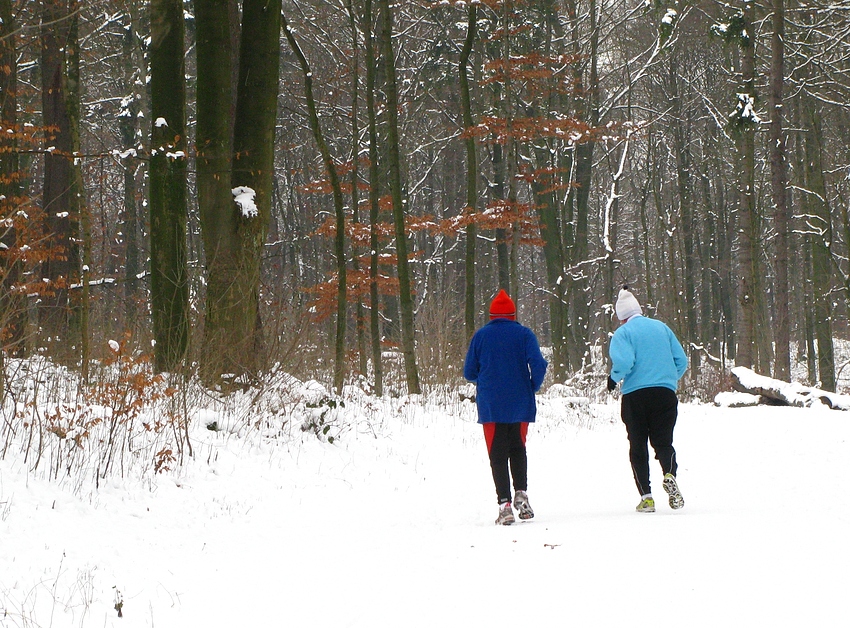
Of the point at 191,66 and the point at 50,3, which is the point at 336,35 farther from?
the point at 50,3

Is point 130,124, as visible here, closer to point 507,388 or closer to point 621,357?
point 507,388

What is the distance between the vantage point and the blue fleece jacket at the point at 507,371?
711 cm

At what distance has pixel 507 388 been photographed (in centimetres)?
716

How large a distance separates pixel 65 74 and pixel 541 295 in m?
43.8

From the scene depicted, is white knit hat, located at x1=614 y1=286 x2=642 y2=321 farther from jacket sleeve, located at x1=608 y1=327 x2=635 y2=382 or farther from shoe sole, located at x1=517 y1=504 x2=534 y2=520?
shoe sole, located at x1=517 y1=504 x2=534 y2=520

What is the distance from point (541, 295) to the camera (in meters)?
54.8

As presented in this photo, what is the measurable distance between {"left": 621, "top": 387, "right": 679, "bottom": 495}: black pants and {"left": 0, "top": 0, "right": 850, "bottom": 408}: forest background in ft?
14.5

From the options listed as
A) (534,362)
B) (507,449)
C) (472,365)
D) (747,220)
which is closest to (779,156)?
(747,220)

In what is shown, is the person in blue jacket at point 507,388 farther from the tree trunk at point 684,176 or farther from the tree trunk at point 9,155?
the tree trunk at point 684,176

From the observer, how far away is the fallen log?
16100mm

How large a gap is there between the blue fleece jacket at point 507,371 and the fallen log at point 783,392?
11.2m

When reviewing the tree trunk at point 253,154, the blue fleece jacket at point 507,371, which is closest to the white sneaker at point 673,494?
the blue fleece jacket at point 507,371

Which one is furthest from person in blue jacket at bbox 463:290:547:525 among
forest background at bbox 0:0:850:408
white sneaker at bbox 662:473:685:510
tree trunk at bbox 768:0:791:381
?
tree trunk at bbox 768:0:791:381

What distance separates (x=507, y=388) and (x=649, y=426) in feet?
4.69
